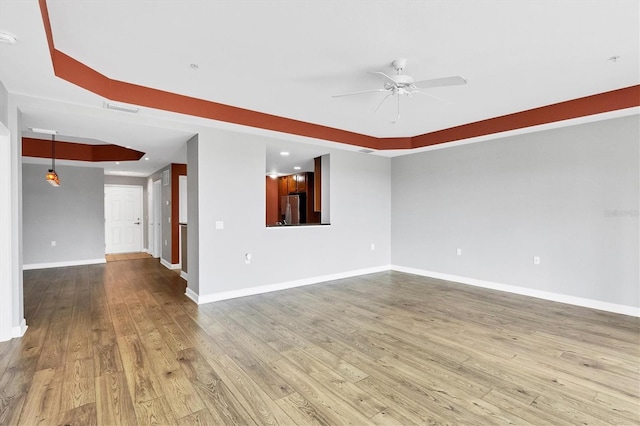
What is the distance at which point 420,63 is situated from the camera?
2957 millimetres

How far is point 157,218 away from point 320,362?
712cm

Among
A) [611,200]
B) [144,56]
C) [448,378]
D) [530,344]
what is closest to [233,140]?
[144,56]

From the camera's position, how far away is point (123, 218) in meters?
9.34

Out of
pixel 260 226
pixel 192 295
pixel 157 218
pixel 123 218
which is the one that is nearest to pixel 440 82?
pixel 260 226

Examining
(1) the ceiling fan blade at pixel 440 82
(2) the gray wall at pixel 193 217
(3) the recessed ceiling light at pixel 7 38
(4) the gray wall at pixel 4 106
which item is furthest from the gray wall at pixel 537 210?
(4) the gray wall at pixel 4 106

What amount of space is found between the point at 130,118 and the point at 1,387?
110 inches

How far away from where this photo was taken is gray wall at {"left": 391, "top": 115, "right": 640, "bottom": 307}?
12.9 ft

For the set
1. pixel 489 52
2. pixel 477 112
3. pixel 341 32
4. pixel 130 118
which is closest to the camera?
pixel 341 32

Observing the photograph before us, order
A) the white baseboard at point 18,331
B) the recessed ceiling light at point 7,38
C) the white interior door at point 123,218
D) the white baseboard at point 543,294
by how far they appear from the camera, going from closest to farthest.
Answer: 1. the recessed ceiling light at point 7,38
2. the white baseboard at point 18,331
3. the white baseboard at point 543,294
4. the white interior door at point 123,218

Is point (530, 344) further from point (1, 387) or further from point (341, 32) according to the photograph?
point (1, 387)

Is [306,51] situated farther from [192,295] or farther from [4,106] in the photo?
[192,295]

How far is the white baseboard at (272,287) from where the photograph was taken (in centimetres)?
441

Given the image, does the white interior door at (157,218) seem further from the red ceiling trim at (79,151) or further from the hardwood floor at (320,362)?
the hardwood floor at (320,362)

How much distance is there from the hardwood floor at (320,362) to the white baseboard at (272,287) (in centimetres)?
18
